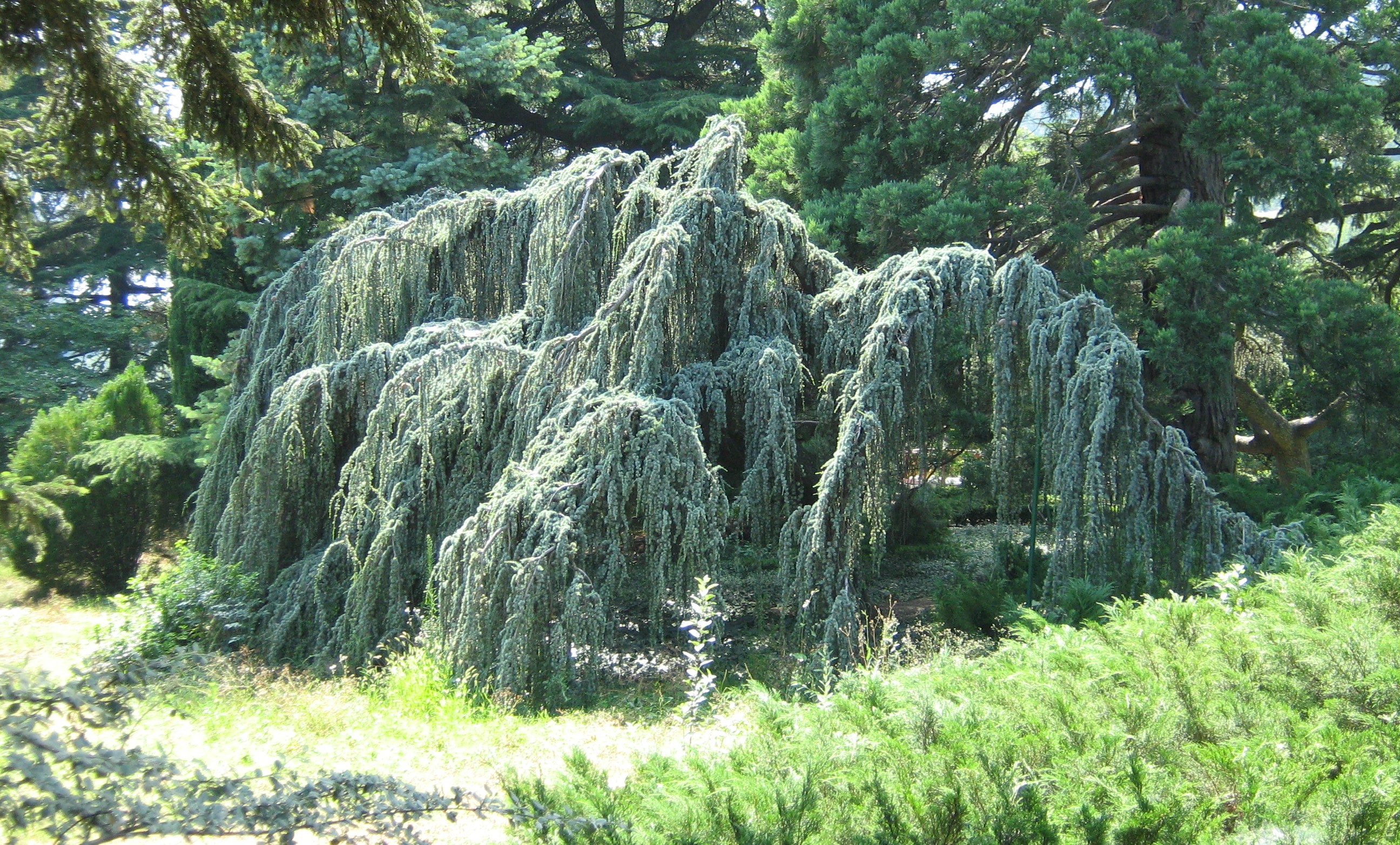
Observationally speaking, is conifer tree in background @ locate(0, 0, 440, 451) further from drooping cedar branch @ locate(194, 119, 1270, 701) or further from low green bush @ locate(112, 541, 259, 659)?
low green bush @ locate(112, 541, 259, 659)

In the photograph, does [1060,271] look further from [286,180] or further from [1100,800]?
[286,180]

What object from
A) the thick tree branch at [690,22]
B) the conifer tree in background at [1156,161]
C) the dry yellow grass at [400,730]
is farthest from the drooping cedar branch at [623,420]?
the thick tree branch at [690,22]

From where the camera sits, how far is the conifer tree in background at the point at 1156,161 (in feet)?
25.1

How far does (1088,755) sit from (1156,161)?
27.0ft

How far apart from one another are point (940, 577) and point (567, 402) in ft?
15.8

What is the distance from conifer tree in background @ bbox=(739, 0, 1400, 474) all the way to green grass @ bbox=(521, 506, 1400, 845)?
384cm

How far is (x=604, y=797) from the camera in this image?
3.22m

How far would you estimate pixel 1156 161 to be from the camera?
383 inches

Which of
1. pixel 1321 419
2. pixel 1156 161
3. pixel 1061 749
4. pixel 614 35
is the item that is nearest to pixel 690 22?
pixel 614 35

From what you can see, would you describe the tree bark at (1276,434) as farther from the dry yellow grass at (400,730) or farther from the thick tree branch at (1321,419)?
the dry yellow grass at (400,730)

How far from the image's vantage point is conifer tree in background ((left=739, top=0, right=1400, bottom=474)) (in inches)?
302

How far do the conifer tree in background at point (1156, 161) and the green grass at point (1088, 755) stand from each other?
151 inches

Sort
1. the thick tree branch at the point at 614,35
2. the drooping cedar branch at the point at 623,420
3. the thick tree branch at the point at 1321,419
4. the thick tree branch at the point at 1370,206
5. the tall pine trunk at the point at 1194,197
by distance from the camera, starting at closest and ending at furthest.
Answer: the drooping cedar branch at the point at 623,420 → the thick tree branch at the point at 1321,419 → the tall pine trunk at the point at 1194,197 → the thick tree branch at the point at 1370,206 → the thick tree branch at the point at 614,35

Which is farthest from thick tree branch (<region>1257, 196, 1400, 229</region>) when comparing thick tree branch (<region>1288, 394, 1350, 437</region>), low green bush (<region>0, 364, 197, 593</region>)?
low green bush (<region>0, 364, 197, 593</region>)
